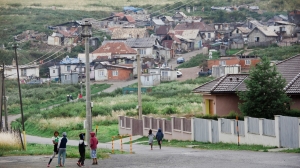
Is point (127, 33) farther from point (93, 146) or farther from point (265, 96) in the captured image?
point (93, 146)

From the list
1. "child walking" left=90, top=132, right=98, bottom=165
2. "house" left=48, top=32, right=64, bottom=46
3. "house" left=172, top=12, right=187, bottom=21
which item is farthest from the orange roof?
"child walking" left=90, top=132, right=98, bottom=165

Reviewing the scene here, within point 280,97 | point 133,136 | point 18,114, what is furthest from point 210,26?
point 280,97

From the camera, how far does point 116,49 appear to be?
400 ft

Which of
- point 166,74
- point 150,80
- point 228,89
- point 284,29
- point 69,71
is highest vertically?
point 284,29

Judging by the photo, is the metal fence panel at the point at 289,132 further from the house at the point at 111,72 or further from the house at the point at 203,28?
the house at the point at 203,28

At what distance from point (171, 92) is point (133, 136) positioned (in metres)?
34.4

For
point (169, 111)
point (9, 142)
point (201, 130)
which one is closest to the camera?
point (9, 142)

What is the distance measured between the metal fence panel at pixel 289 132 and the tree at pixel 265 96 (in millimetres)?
5624

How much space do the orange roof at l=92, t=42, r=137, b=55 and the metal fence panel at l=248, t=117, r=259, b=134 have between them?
274ft

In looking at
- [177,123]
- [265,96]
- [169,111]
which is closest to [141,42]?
[169,111]

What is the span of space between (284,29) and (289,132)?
10346 cm

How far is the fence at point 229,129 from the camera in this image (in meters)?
33.1

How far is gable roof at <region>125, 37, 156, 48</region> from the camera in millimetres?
125688

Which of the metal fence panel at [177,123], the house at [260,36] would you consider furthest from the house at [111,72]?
the metal fence panel at [177,123]
